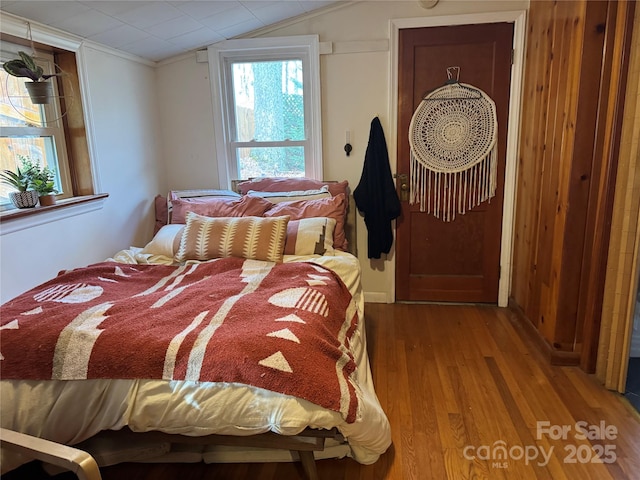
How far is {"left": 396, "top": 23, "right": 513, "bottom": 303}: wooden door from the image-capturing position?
120 inches

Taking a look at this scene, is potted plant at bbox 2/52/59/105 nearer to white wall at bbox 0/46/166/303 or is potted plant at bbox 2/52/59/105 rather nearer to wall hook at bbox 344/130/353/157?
white wall at bbox 0/46/166/303

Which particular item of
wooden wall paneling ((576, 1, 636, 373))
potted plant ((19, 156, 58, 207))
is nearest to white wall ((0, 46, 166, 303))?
potted plant ((19, 156, 58, 207))

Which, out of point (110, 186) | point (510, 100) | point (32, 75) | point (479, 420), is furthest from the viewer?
point (510, 100)

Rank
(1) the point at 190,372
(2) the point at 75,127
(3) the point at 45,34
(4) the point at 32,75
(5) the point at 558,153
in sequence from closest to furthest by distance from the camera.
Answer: (1) the point at 190,372 < (4) the point at 32,75 < (3) the point at 45,34 < (5) the point at 558,153 < (2) the point at 75,127

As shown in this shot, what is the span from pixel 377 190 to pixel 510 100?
1110 millimetres

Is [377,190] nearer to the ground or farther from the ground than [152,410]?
farther from the ground

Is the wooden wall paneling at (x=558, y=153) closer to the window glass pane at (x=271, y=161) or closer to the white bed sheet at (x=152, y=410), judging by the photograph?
the white bed sheet at (x=152, y=410)

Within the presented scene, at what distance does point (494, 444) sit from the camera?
1885 mm

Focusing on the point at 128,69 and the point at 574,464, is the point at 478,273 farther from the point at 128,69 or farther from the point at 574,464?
the point at 128,69

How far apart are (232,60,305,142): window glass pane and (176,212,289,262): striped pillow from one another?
3.57 feet

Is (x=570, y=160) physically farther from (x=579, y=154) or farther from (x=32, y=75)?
(x=32, y=75)

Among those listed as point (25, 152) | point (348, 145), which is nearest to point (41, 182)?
point (25, 152)

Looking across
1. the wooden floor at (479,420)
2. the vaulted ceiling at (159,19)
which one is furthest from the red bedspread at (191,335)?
the vaulted ceiling at (159,19)

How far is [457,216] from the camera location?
10.9ft
